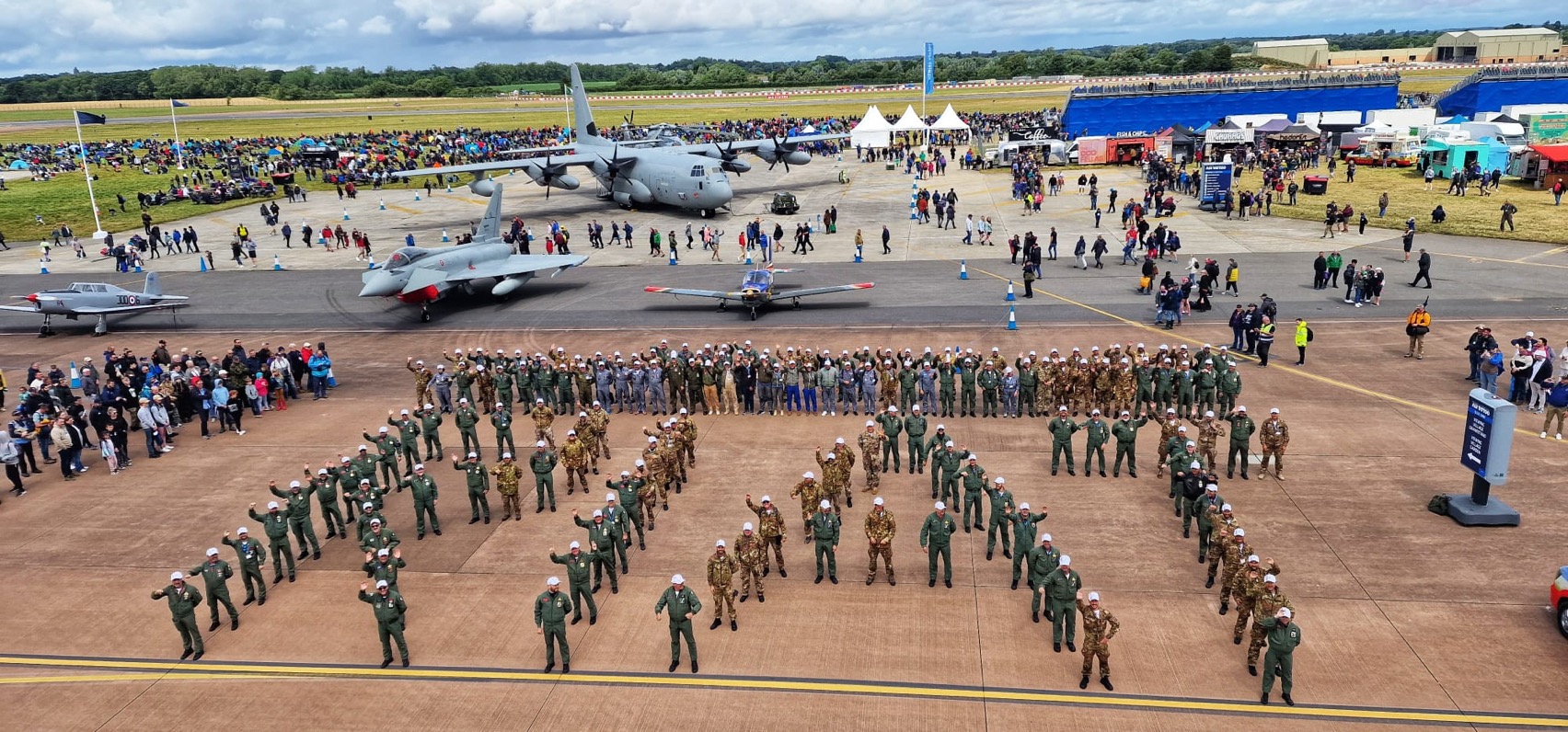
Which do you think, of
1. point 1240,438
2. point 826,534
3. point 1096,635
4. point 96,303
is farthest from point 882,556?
point 96,303

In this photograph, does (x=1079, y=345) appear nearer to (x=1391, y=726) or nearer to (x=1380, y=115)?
(x=1391, y=726)

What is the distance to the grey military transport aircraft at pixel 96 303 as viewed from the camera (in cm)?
2950

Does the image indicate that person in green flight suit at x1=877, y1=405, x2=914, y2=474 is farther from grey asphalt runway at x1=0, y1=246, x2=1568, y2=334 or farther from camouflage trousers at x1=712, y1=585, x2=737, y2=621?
grey asphalt runway at x1=0, y1=246, x2=1568, y2=334

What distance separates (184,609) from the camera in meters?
11.7

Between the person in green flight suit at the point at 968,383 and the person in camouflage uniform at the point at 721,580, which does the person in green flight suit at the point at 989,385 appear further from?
the person in camouflage uniform at the point at 721,580

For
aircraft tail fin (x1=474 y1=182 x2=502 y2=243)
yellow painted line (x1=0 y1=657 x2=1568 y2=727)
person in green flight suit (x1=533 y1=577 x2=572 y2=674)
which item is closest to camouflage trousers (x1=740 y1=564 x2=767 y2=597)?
yellow painted line (x1=0 y1=657 x2=1568 y2=727)

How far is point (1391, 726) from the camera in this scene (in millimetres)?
9906

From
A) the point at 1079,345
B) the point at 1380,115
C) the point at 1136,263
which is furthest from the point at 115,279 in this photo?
the point at 1380,115

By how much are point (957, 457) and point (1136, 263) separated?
22818mm

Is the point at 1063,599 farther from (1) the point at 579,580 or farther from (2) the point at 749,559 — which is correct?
(1) the point at 579,580

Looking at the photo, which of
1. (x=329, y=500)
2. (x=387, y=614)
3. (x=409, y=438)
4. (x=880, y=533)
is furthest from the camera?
(x=409, y=438)

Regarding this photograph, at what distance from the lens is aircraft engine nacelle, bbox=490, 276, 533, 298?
104 feet

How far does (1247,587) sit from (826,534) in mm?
5460

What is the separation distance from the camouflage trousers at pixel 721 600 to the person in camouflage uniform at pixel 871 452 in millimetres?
4813
